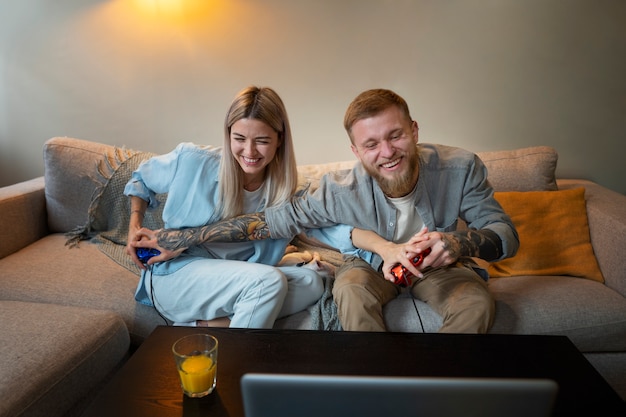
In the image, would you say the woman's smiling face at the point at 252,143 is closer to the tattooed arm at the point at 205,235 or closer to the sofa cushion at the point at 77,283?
the tattooed arm at the point at 205,235

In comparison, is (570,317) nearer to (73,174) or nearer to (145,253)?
(145,253)

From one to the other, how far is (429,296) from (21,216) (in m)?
1.71

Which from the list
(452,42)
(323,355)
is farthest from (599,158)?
(323,355)

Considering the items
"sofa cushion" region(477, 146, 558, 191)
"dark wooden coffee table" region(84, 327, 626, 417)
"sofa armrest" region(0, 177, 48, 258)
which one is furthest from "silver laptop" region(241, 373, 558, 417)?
"sofa armrest" region(0, 177, 48, 258)

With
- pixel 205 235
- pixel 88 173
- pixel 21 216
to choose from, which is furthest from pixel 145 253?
pixel 21 216

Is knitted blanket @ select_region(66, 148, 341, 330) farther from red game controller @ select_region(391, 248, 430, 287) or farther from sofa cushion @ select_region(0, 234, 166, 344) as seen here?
red game controller @ select_region(391, 248, 430, 287)

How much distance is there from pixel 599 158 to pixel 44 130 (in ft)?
9.51

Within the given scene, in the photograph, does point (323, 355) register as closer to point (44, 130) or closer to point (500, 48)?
point (500, 48)

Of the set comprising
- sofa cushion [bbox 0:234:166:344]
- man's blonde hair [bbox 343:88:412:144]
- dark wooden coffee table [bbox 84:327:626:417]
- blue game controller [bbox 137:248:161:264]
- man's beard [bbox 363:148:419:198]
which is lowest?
sofa cushion [bbox 0:234:166:344]

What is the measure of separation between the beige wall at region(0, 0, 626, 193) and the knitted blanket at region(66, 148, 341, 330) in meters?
0.46

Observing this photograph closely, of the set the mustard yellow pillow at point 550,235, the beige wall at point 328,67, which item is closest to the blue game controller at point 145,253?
the beige wall at point 328,67

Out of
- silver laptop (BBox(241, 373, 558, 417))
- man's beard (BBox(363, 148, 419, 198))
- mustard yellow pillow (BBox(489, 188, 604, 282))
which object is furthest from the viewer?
mustard yellow pillow (BBox(489, 188, 604, 282))

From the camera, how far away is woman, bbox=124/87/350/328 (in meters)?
1.56

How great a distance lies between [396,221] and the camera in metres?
1.67
